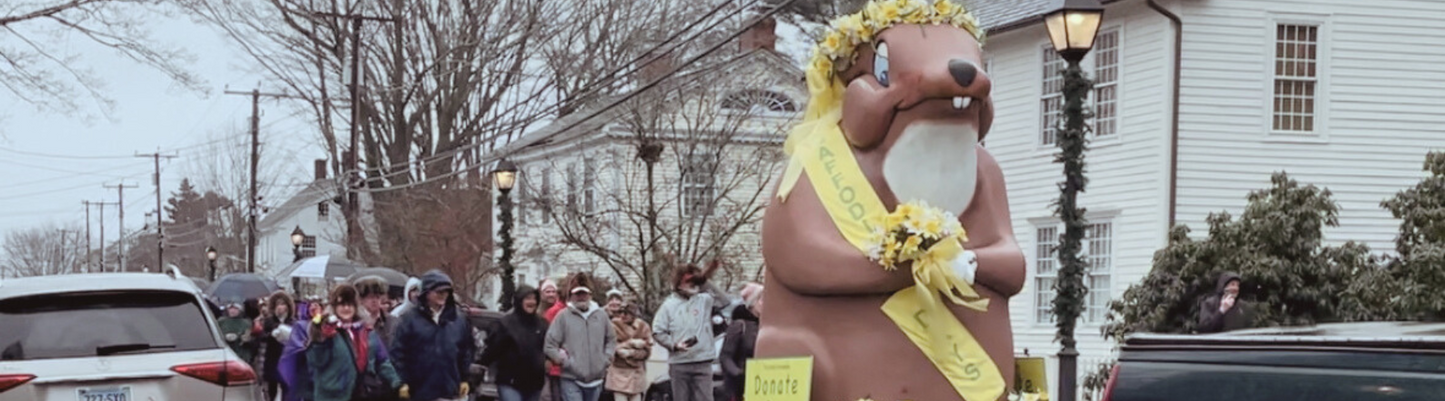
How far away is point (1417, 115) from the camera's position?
864 inches

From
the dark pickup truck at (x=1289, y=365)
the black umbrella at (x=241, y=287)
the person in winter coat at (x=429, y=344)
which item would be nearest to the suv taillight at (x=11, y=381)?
the person in winter coat at (x=429, y=344)

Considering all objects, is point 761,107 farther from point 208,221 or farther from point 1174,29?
point 208,221

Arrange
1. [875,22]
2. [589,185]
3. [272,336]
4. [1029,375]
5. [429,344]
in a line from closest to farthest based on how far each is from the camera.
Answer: [875,22]
[1029,375]
[429,344]
[272,336]
[589,185]

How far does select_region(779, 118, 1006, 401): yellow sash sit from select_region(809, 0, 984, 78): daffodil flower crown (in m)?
0.52

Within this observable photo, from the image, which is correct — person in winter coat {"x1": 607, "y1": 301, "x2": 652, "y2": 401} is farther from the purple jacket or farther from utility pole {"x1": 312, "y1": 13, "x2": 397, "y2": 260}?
utility pole {"x1": 312, "y1": 13, "x2": 397, "y2": 260}

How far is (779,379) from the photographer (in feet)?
26.7

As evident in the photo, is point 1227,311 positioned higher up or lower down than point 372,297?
lower down

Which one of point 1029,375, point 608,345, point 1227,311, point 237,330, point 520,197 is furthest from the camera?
point 520,197

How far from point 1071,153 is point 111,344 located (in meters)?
6.93

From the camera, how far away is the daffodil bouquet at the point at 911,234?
7.71m

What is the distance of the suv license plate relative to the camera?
10.5m

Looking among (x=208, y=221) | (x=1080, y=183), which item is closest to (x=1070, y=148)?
(x=1080, y=183)

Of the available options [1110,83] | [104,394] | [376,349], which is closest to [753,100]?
[1110,83]

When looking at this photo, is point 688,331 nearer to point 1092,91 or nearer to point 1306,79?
point 1092,91
